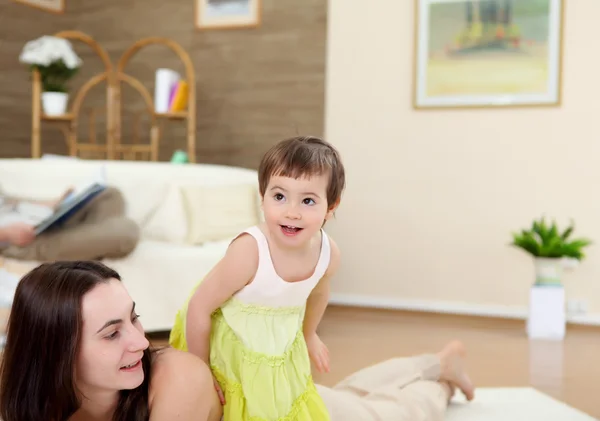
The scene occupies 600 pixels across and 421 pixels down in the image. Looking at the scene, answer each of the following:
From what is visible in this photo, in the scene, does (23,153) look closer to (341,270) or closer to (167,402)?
(341,270)

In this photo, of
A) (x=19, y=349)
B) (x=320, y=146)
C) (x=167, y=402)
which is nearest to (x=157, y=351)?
(x=167, y=402)

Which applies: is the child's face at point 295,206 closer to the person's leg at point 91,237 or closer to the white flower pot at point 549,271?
the person's leg at point 91,237

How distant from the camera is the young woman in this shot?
1.09 meters

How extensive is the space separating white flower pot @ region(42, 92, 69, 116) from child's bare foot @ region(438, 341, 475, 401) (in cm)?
308

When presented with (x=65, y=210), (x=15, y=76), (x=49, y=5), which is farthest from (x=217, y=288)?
(x=49, y=5)

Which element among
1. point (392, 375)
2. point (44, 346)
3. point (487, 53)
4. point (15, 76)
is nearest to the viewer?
point (44, 346)

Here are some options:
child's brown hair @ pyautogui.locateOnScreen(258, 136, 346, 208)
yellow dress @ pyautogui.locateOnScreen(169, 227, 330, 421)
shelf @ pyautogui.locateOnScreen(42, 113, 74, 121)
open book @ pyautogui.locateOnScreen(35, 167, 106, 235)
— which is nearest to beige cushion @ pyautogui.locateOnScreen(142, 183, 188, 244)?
open book @ pyautogui.locateOnScreen(35, 167, 106, 235)

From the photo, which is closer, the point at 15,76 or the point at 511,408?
the point at 511,408

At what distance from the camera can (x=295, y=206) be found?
4.50ft

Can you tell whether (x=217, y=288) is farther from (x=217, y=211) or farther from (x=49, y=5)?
(x=49, y=5)

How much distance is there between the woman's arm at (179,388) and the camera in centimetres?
121

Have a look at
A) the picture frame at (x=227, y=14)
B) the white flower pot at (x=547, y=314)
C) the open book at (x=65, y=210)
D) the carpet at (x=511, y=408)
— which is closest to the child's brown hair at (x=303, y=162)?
the carpet at (x=511, y=408)

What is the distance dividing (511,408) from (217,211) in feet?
5.84

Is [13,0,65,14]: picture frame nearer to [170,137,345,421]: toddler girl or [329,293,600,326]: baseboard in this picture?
[329,293,600,326]: baseboard
